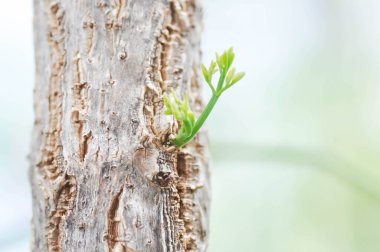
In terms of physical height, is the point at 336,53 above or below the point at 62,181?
above

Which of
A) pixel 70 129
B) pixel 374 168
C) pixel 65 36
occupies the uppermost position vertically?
pixel 65 36

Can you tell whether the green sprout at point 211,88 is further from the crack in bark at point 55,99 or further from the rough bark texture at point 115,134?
the crack in bark at point 55,99

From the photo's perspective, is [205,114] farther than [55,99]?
No

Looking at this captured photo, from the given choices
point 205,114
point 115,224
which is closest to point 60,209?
point 115,224

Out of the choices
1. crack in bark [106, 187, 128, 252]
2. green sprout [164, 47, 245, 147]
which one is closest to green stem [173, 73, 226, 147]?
green sprout [164, 47, 245, 147]

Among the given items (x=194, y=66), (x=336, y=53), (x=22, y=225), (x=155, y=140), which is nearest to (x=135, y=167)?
(x=155, y=140)

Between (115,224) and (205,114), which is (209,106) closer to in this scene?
(205,114)

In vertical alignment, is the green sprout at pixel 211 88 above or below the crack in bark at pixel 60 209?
above

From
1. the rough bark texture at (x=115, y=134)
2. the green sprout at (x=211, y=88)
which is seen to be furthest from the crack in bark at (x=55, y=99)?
the green sprout at (x=211, y=88)

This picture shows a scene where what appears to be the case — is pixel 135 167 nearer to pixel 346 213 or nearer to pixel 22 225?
pixel 22 225
